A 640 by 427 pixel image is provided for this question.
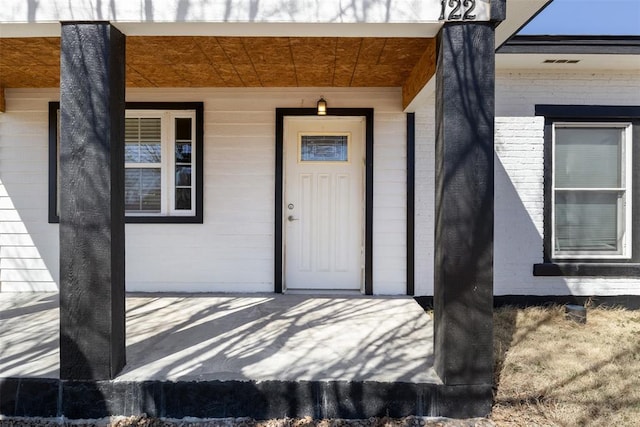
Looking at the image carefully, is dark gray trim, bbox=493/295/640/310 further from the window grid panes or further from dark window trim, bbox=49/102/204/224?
the window grid panes

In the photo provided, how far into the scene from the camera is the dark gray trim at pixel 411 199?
4.75 m

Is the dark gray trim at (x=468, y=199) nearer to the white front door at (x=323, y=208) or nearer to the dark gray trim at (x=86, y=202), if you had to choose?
the dark gray trim at (x=86, y=202)

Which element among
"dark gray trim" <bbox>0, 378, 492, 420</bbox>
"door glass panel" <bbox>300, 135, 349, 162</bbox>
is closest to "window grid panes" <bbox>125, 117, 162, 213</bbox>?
"door glass panel" <bbox>300, 135, 349, 162</bbox>

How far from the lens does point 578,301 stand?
475 centimetres

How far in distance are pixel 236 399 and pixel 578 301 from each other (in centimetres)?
402

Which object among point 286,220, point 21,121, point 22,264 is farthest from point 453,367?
point 21,121

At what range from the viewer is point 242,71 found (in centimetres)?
418

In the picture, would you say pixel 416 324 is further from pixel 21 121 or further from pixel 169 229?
pixel 21 121

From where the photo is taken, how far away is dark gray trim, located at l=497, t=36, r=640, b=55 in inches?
162

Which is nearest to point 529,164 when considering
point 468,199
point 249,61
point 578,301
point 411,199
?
point 411,199

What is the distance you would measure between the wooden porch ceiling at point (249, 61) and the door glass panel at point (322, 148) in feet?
1.96

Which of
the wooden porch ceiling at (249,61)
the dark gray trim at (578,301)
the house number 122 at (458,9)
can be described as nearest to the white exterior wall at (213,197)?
the wooden porch ceiling at (249,61)

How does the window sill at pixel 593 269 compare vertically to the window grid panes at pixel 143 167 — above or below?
below

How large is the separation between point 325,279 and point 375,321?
1.25 m
